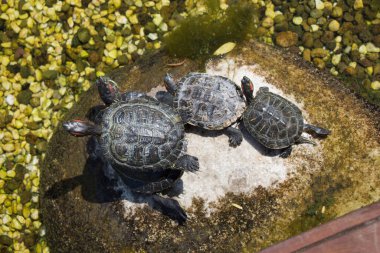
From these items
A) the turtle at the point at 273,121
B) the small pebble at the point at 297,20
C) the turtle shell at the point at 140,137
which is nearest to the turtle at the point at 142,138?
the turtle shell at the point at 140,137

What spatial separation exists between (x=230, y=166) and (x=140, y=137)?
990mm

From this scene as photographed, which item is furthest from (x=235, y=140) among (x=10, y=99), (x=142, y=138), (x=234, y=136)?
(x=10, y=99)

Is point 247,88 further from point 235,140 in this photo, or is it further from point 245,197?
point 245,197

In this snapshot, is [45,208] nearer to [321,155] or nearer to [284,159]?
[284,159]

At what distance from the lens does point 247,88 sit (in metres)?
3.86

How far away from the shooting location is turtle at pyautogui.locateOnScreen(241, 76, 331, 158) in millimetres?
3789

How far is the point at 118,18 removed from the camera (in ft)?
16.7

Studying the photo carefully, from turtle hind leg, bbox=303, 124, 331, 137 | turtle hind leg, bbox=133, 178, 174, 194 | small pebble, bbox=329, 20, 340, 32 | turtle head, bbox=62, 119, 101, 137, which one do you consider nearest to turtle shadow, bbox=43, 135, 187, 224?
turtle hind leg, bbox=133, 178, 174, 194

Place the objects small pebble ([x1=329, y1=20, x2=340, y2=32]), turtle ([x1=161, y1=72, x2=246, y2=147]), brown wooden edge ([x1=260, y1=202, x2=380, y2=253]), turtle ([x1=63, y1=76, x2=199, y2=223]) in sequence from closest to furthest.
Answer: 1. brown wooden edge ([x1=260, y1=202, x2=380, y2=253])
2. turtle ([x1=63, y1=76, x2=199, y2=223])
3. turtle ([x1=161, y1=72, x2=246, y2=147])
4. small pebble ([x1=329, y1=20, x2=340, y2=32])

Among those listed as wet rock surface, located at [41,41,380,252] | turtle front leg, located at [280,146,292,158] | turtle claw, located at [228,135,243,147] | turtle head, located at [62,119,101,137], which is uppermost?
turtle head, located at [62,119,101,137]

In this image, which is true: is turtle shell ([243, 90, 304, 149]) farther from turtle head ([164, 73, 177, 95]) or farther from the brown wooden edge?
the brown wooden edge

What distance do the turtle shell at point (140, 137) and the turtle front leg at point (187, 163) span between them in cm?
5

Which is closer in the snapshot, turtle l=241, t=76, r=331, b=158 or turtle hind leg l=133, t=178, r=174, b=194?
turtle hind leg l=133, t=178, r=174, b=194

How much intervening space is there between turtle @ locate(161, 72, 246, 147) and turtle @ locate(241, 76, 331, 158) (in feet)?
0.39
